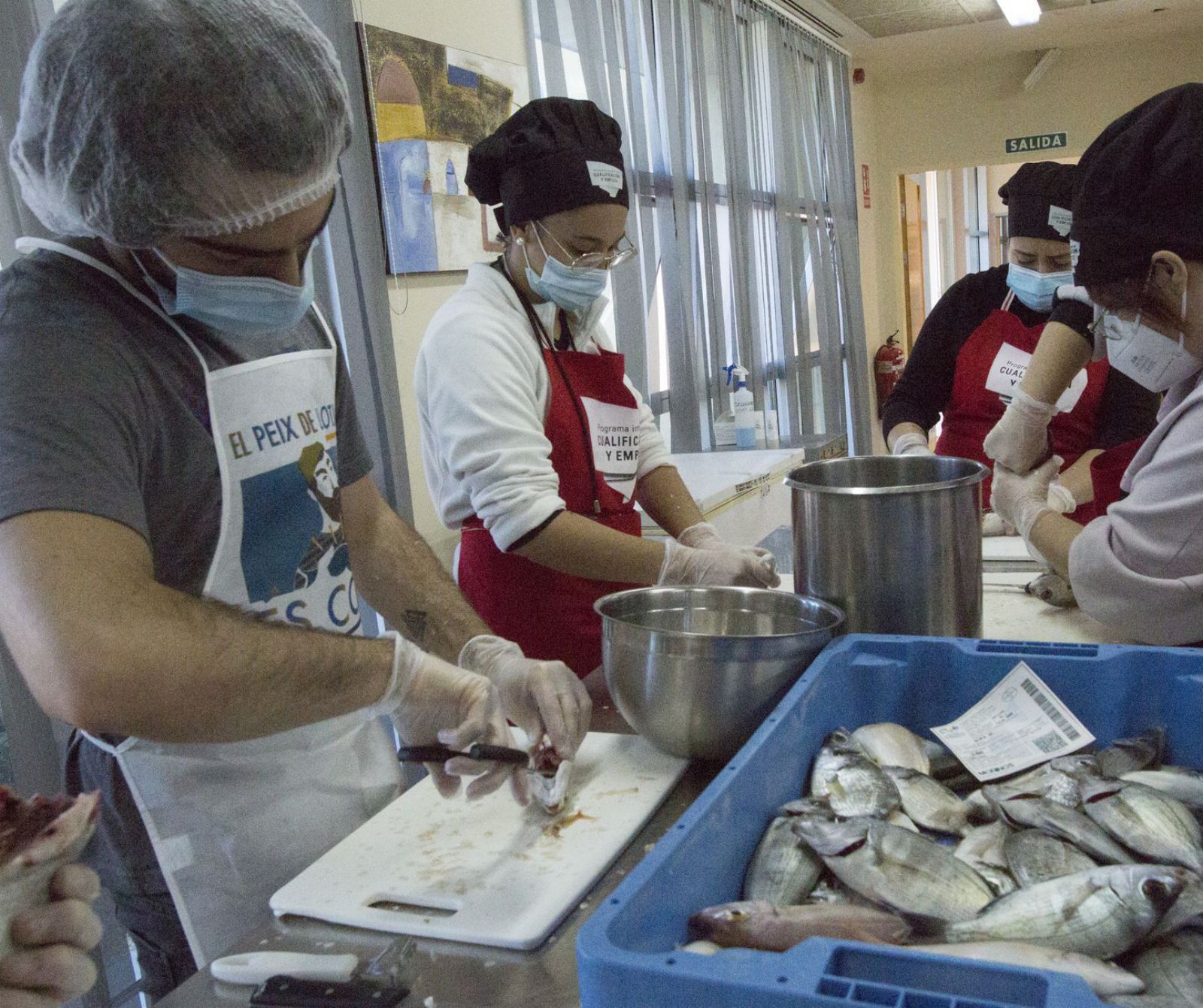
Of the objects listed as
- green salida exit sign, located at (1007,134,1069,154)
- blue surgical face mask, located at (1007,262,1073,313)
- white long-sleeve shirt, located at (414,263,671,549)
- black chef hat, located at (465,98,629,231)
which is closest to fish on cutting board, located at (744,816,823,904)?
white long-sleeve shirt, located at (414,263,671,549)

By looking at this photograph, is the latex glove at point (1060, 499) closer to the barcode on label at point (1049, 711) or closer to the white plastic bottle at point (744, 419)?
the barcode on label at point (1049, 711)

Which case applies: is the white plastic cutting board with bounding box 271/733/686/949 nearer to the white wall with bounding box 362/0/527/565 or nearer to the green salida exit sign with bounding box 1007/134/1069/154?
the white wall with bounding box 362/0/527/565

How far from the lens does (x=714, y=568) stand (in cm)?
191

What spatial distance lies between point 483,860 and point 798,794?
1.18ft

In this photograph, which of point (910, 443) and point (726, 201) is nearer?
point (910, 443)

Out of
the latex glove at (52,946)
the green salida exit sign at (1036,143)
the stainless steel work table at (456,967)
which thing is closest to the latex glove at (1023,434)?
the stainless steel work table at (456,967)

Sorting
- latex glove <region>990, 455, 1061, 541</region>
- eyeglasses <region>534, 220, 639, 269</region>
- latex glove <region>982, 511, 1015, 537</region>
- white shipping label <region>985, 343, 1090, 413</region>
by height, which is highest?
eyeglasses <region>534, 220, 639, 269</region>

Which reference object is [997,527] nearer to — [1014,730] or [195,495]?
[1014,730]

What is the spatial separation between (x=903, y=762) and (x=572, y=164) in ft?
4.16

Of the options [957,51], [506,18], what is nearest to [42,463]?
[506,18]

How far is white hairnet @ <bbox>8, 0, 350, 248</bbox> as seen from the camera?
1.06 m

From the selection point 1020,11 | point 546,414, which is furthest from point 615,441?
point 1020,11

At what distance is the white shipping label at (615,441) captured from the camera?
2.15 metres

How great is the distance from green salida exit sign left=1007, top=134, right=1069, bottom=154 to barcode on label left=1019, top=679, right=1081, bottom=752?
769cm
